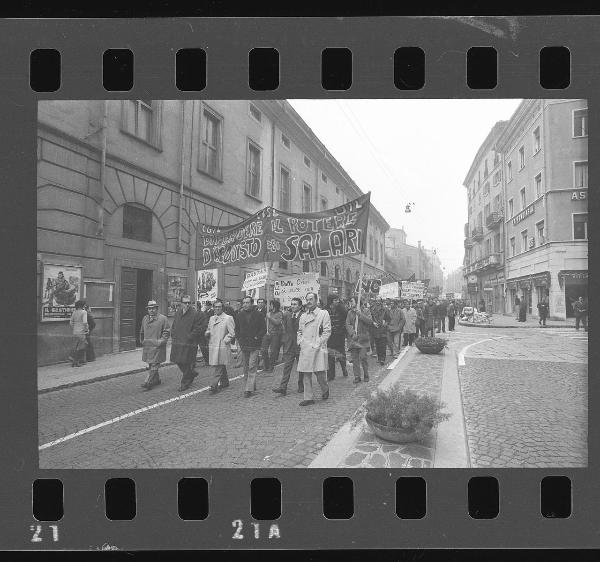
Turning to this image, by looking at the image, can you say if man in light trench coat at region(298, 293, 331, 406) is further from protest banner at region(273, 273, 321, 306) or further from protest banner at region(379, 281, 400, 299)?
protest banner at region(379, 281, 400, 299)

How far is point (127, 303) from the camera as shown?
3.46 meters

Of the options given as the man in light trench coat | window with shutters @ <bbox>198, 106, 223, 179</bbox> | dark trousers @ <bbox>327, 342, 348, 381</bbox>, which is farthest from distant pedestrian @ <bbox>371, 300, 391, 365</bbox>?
window with shutters @ <bbox>198, 106, 223, 179</bbox>

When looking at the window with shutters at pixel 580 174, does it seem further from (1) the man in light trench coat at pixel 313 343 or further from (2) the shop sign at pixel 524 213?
(1) the man in light trench coat at pixel 313 343

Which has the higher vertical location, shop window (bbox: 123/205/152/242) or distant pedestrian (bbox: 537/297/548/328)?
shop window (bbox: 123/205/152/242)

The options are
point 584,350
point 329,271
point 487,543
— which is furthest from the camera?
point 329,271

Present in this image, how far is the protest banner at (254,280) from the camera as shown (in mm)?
4820

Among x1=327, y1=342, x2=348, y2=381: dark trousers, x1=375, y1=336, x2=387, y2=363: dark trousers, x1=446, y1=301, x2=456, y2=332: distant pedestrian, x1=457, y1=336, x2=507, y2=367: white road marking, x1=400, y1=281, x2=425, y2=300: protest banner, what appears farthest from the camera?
x1=446, y1=301, x2=456, y2=332: distant pedestrian

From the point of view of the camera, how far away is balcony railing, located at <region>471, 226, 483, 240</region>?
3.98m

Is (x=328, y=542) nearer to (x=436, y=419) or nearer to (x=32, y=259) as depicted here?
(x=436, y=419)

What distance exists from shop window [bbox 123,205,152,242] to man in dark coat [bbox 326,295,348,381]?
2638 mm

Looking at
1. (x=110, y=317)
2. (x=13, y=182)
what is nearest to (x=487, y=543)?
(x=110, y=317)

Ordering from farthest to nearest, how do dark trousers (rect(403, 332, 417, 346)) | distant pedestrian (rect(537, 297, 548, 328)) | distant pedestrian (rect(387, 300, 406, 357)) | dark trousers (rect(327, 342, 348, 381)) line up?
1. dark trousers (rect(403, 332, 417, 346))
2. distant pedestrian (rect(387, 300, 406, 357))
3. dark trousers (rect(327, 342, 348, 381))
4. distant pedestrian (rect(537, 297, 548, 328))

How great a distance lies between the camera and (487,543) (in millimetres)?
2582

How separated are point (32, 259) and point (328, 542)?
11.0 ft
